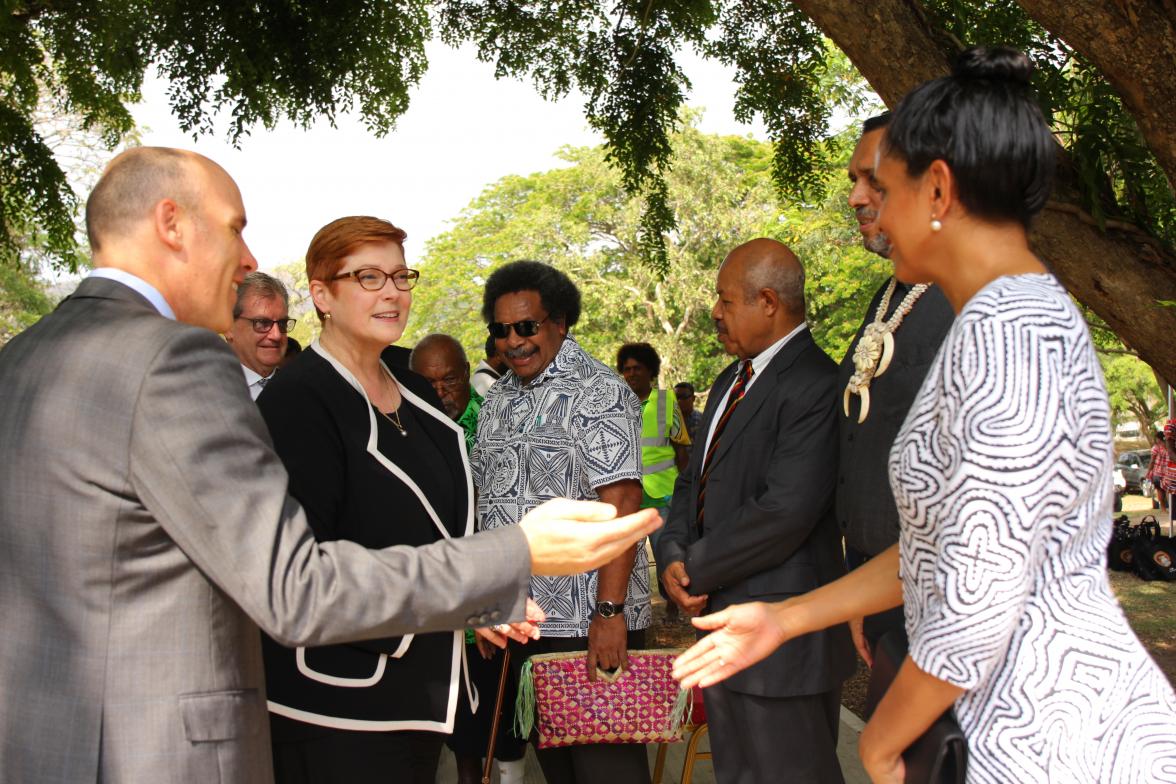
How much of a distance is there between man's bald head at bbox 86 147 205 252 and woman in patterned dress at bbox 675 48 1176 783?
4.61 ft

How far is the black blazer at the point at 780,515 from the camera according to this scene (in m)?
3.73

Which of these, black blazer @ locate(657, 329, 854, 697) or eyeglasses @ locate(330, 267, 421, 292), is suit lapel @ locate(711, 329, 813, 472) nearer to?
black blazer @ locate(657, 329, 854, 697)

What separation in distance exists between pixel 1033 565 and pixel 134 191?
181 centimetres

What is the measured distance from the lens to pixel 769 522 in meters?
3.72

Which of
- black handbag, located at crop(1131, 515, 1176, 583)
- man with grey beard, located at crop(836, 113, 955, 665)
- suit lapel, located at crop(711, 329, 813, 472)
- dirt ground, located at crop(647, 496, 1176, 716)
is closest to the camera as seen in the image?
man with grey beard, located at crop(836, 113, 955, 665)

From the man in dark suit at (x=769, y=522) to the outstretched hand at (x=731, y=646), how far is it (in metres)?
1.29

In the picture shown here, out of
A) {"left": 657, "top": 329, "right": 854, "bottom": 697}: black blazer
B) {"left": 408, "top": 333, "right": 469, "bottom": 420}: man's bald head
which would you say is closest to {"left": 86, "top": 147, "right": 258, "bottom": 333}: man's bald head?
{"left": 657, "top": 329, "right": 854, "bottom": 697}: black blazer

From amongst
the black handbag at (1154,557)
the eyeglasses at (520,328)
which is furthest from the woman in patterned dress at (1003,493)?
the black handbag at (1154,557)

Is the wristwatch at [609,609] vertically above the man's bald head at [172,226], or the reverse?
the man's bald head at [172,226]

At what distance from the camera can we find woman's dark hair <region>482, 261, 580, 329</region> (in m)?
4.61

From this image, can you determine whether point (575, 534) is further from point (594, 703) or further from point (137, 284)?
point (594, 703)

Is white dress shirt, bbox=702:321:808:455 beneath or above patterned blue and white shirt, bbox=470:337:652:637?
above

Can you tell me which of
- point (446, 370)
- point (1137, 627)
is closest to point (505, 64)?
point (446, 370)

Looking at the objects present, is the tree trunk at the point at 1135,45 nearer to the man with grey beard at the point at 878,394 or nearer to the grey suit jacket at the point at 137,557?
the man with grey beard at the point at 878,394
